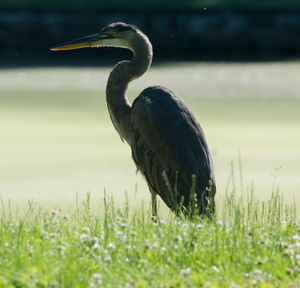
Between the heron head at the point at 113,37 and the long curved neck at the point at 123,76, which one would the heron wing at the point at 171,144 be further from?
the heron head at the point at 113,37

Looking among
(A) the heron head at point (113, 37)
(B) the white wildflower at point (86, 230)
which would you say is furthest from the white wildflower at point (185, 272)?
(A) the heron head at point (113, 37)

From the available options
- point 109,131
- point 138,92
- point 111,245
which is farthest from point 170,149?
point 138,92

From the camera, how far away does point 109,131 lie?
24.6ft

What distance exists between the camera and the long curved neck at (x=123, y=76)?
15.4 ft

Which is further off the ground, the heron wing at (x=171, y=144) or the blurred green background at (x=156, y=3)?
the blurred green background at (x=156, y=3)

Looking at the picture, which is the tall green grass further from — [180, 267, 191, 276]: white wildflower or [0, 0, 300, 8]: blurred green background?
[0, 0, 300, 8]: blurred green background

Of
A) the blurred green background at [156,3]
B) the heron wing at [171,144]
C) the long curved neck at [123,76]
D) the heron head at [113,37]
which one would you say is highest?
the blurred green background at [156,3]

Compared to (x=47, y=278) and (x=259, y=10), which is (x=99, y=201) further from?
(x=259, y=10)

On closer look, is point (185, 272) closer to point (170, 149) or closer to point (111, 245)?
point (111, 245)

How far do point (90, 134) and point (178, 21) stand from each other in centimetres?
763

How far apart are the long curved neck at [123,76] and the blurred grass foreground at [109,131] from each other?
1.44 feet

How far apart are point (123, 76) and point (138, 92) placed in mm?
5006

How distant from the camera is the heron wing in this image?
395 centimetres

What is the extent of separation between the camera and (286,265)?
2834 millimetres
